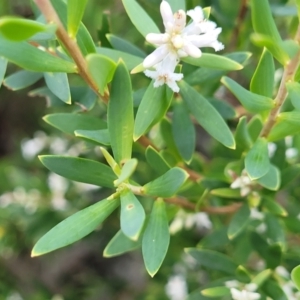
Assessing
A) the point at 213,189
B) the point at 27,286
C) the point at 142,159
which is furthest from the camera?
the point at 27,286

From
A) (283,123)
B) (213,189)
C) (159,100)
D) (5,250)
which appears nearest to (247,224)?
(213,189)

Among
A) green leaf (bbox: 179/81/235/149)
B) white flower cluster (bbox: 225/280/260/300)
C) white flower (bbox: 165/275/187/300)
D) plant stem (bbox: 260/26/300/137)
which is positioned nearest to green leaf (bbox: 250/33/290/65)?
plant stem (bbox: 260/26/300/137)

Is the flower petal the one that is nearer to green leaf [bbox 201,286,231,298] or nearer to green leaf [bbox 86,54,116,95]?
green leaf [bbox 86,54,116,95]

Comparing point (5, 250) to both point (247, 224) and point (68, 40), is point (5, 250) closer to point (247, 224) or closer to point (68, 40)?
point (247, 224)

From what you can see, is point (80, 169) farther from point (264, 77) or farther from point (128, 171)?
point (264, 77)

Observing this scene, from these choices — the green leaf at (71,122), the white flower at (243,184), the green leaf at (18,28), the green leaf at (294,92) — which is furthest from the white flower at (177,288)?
the green leaf at (18,28)

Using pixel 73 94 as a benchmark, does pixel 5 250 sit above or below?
below
